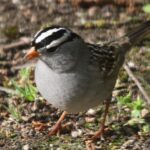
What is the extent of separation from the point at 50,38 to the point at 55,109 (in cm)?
115

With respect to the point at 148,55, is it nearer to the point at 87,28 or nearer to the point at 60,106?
the point at 87,28

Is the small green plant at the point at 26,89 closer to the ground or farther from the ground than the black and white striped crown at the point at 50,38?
farther from the ground

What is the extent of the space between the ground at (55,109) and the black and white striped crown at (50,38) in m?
0.88

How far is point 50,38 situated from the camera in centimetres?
444

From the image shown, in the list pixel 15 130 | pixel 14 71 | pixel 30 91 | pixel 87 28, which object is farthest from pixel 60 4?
pixel 15 130

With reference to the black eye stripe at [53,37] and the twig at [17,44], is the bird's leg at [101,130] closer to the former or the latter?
the black eye stripe at [53,37]

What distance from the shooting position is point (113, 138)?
503 centimetres

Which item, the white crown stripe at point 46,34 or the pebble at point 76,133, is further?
the pebble at point 76,133

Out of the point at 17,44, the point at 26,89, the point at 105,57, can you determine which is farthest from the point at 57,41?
the point at 17,44

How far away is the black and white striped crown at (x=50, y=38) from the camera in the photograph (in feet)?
14.5

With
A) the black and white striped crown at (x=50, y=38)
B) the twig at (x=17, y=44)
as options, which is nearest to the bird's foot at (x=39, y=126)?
the black and white striped crown at (x=50, y=38)

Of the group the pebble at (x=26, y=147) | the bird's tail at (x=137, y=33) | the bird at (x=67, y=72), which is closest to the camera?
the bird at (x=67, y=72)

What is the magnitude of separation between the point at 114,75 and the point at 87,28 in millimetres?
1726

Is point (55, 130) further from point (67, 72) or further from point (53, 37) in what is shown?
point (53, 37)
